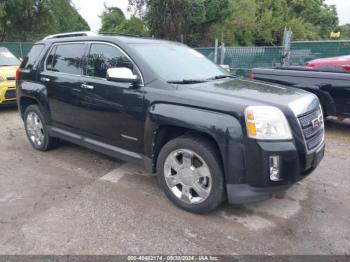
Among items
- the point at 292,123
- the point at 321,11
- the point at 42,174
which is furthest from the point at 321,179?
the point at 321,11

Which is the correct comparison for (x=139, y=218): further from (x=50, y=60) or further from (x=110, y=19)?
(x=110, y=19)

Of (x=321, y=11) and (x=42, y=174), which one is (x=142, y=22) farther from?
(x=321, y=11)

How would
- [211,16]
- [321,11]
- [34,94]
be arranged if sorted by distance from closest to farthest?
[34,94] < [211,16] < [321,11]

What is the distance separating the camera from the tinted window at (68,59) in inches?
168

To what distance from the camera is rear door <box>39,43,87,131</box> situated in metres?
4.25

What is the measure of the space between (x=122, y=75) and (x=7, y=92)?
564 centimetres

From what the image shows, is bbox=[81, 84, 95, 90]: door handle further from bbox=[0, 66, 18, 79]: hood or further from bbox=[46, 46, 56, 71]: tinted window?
bbox=[0, 66, 18, 79]: hood

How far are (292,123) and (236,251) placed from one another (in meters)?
1.25

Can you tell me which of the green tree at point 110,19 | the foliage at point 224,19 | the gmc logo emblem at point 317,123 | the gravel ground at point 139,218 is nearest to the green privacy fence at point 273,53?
the gravel ground at point 139,218

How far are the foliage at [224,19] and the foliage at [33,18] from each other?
565 centimetres

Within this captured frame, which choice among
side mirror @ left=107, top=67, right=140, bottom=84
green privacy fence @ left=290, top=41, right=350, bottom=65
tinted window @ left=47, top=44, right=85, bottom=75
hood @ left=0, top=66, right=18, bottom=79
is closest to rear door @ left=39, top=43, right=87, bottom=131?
tinted window @ left=47, top=44, right=85, bottom=75

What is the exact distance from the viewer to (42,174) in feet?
14.1

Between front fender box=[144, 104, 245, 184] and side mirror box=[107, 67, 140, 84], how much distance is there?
1.85ft

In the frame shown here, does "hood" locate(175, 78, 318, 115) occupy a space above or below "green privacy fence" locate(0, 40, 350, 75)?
below
